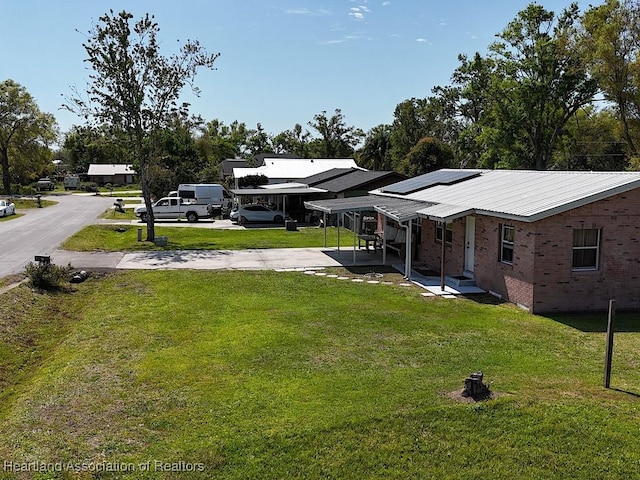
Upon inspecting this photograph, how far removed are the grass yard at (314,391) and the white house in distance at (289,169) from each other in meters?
35.6

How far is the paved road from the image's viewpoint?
20797 millimetres

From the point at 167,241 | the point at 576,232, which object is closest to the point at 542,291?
the point at 576,232

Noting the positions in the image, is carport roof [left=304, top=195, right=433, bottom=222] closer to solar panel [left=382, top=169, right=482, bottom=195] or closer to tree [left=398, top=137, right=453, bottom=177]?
solar panel [left=382, top=169, right=482, bottom=195]

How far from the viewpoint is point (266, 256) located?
23.0m

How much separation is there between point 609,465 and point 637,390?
2495 mm

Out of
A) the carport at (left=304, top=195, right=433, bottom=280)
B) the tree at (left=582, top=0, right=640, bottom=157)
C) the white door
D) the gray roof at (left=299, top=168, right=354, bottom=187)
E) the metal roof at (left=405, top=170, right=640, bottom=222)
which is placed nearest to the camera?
the metal roof at (left=405, top=170, right=640, bottom=222)

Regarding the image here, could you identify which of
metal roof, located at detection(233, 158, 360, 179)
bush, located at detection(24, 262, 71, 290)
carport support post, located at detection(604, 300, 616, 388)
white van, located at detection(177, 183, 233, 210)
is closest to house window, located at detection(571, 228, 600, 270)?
carport support post, located at detection(604, 300, 616, 388)

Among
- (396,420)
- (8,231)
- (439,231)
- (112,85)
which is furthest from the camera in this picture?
(8,231)

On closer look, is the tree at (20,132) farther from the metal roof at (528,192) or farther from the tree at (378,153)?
the metal roof at (528,192)

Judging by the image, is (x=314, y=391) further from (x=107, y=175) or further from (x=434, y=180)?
(x=107, y=175)

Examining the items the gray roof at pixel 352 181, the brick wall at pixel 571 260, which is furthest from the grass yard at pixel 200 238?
the brick wall at pixel 571 260

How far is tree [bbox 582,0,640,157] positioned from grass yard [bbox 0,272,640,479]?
23959 millimetres

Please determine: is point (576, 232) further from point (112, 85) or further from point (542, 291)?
point (112, 85)

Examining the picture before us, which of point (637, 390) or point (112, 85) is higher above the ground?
point (112, 85)
